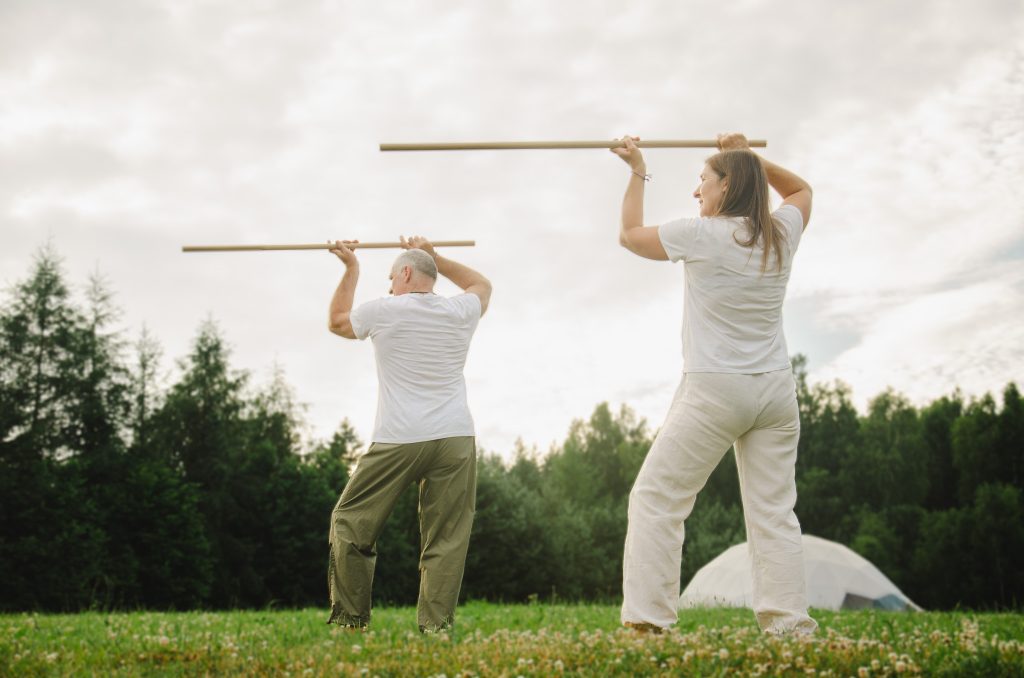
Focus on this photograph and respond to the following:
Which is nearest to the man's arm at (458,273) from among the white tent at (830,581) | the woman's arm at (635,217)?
the woman's arm at (635,217)

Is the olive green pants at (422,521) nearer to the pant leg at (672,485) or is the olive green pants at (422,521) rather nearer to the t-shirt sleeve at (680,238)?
the pant leg at (672,485)

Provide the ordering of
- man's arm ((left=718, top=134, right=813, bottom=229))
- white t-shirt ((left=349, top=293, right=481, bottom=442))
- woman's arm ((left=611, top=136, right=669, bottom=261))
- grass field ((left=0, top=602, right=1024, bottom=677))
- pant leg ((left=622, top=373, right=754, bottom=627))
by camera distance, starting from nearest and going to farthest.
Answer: grass field ((left=0, top=602, right=1024, bottom=677)) → pant leg ((left=622, top=373, right=754, bottom=627)) → woman's arm ((left=611, top=136, right=669, bottom=261)) → man's arm ((left=718, top=134, right=813, bottom=229)) → white t-shirt ((left=349, top=293, right=481, bottom=442))

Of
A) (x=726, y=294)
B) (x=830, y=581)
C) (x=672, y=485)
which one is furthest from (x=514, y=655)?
(x=830, y=581)

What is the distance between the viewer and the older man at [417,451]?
581 cm

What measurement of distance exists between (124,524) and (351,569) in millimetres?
32681

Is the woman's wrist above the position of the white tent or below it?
above

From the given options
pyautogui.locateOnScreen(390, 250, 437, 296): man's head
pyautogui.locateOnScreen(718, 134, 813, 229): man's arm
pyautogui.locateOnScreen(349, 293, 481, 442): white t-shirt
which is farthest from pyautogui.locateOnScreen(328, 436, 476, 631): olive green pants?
pyautogui.locateOnScreen(718, 134, 813, 229): man's arm

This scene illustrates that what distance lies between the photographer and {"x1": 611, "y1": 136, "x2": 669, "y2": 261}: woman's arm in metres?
4.97

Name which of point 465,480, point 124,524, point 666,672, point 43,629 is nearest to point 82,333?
point 124,524

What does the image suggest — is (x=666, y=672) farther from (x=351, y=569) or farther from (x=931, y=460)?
(x=931, y=460)

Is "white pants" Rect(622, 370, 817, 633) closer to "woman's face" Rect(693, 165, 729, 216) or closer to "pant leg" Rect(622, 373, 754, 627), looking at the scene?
"pant leg" Rect(622, 373, 754, 627)

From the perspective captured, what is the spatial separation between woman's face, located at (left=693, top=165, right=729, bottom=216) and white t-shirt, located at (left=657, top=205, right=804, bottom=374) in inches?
6.8

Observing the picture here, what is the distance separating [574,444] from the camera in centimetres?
7144

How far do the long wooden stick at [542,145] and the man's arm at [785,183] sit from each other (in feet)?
0.70
